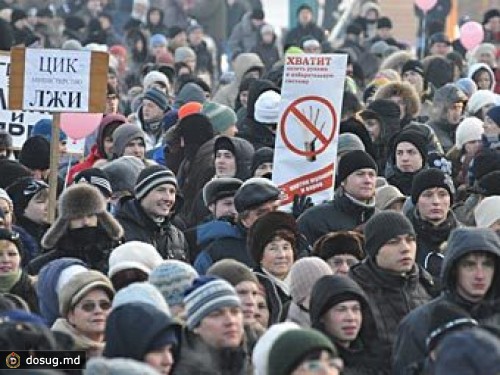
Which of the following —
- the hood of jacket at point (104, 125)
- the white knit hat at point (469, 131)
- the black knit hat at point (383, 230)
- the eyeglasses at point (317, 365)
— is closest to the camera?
the eyeglasses at point (317, 365)

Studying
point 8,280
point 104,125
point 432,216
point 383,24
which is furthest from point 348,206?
point 383,24

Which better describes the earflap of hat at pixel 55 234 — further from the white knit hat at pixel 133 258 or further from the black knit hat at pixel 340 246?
the black knit hat at pixel 340 246

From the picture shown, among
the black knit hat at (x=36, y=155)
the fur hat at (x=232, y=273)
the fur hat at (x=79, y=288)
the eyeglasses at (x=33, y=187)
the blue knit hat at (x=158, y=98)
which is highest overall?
the fur hat at (x=232, y=273)

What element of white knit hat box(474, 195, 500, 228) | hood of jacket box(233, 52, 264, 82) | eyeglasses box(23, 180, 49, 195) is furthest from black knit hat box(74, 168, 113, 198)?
hood of jacket box(233, 52, 264, 82)

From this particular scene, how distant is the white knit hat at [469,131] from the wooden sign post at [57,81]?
4.07 metres

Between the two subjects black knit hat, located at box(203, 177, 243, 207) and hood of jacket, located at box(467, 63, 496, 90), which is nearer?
black knit hat, located at box(203, 177, 243, 207)

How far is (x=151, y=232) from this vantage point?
629 inches

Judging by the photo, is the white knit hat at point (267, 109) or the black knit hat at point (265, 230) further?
the white knit hat at point (267, 109)

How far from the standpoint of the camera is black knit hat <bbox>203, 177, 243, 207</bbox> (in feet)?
53.9

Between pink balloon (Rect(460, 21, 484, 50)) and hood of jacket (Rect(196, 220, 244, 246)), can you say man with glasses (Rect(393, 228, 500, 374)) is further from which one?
pink balloon (Rect(460, 21, 484, 50))

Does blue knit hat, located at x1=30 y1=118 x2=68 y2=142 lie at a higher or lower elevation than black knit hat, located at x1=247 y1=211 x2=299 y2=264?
lower

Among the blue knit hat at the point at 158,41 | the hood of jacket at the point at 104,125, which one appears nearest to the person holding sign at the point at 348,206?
the hood of jacket at the point at 104,125

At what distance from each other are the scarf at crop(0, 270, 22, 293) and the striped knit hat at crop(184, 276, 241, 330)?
2.17 meters

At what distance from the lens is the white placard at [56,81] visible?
56.3 feet
